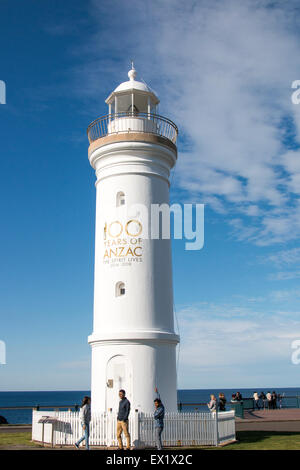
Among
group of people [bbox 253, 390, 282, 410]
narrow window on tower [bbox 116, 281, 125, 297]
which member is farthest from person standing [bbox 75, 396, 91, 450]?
group of people [bbox 253, 390, 282, 410]

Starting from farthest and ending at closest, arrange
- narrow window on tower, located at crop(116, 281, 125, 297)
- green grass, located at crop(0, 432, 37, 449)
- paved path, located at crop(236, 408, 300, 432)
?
paved path, located at crop(236, 408, 300, 432) < narrow window on tower, located at crop(116, 281, 125, 297) < green grass, located at crop(0, 432, 37, 449)

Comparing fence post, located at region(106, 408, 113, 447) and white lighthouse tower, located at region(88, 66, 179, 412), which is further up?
white lighthouse tower, located at region(88, 66, 179, 412)

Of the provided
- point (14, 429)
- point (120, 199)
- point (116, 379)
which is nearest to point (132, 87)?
point (120, 199)

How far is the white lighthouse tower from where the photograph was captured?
1988 centimetres

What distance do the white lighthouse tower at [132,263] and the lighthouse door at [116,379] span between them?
4 cm

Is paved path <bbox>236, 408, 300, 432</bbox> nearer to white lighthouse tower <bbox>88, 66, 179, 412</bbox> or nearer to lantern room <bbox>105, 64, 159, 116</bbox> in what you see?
white lighthouse tower <bbox>88, 66, 179, 412</bbox>

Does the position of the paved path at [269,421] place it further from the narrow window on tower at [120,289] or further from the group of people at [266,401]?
the narrow window on tower at [120,289]

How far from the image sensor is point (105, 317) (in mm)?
20750

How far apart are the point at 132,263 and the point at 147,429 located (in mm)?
6477

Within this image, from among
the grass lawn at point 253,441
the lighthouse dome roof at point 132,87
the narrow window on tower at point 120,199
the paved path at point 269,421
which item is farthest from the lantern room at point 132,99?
the paved path at point 269,421

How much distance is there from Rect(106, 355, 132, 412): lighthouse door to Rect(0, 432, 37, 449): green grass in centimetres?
322

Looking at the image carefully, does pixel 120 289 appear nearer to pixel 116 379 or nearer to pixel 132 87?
pixel 116 379

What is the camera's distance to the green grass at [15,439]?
18.6 meters

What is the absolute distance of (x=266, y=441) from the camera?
1889 cm
